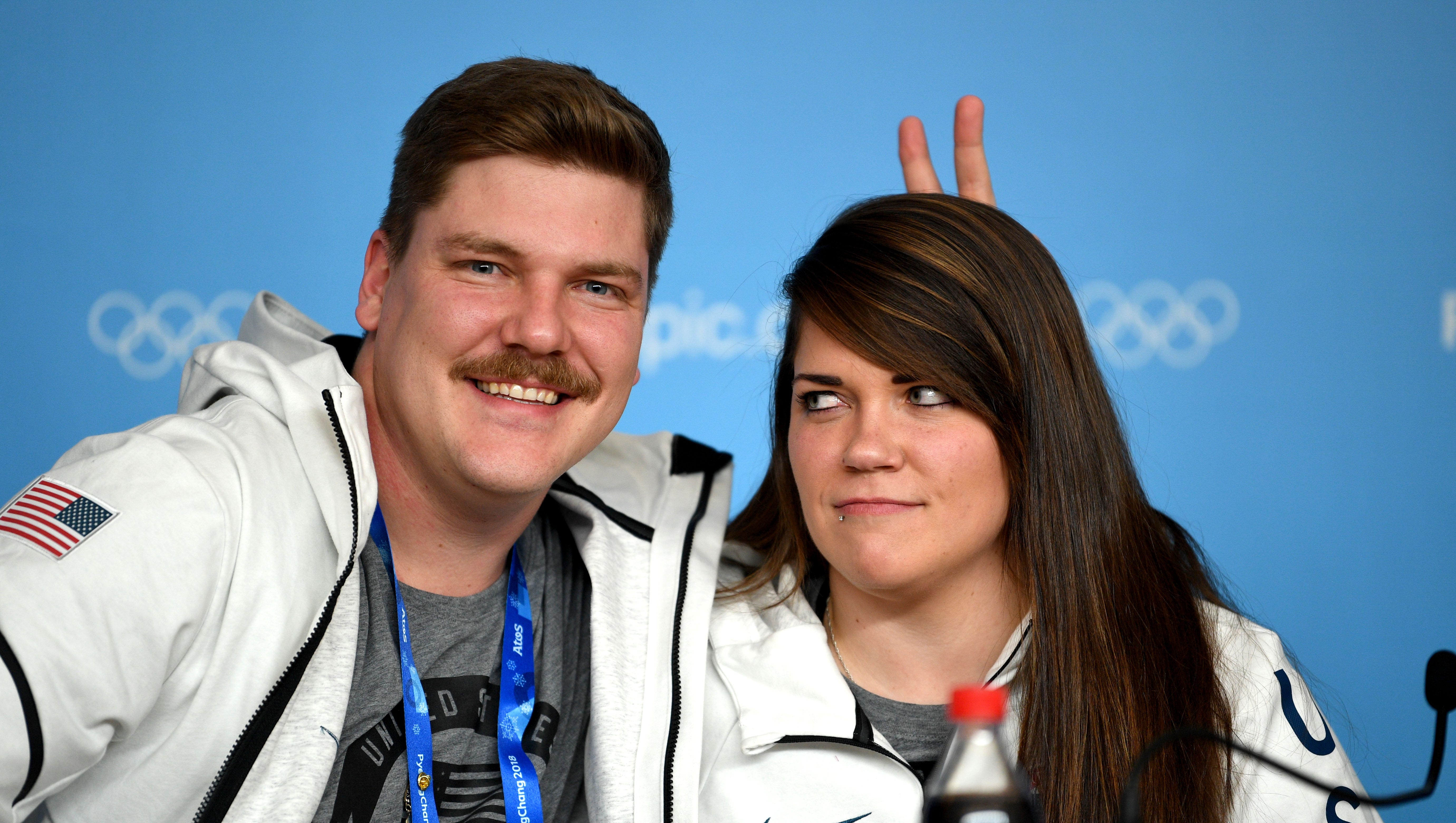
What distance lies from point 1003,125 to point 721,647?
177 cm

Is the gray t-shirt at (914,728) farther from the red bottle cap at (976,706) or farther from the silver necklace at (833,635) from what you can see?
the red bottle cap at (976,706)

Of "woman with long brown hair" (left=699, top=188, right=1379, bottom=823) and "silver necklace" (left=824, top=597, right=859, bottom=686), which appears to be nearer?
"woman with long brown hair" (left=699, top=188, right=1379, bottom=823)

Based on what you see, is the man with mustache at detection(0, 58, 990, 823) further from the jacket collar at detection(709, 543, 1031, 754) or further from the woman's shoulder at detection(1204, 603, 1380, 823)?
the woman's shoulder at detection(1204, 603, 1380, 823)

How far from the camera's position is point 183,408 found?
4.55ft

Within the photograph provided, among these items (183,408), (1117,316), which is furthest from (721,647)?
(1117,316)

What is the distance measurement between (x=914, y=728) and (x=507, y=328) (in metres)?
0.75

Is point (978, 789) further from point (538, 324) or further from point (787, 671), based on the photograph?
point (538, 324)

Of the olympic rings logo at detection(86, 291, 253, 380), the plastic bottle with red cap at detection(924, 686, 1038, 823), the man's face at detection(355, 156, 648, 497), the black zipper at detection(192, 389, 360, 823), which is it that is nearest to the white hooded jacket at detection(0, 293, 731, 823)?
the black zipper at detection(192, 389, 360, 823)

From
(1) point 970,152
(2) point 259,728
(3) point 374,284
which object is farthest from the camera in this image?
(1) point 970,152

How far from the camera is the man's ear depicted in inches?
59.3

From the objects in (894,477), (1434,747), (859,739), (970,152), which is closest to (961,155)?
(970,152)

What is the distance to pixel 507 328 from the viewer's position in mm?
1368

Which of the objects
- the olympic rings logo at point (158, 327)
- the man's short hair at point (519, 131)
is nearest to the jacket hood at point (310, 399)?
the man's short hair at point (519, 131)

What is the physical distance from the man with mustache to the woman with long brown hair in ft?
0.57
